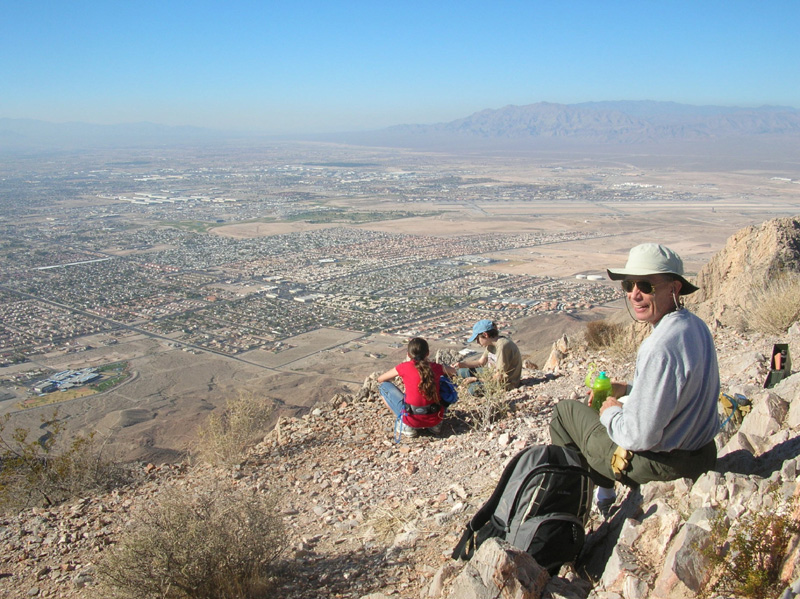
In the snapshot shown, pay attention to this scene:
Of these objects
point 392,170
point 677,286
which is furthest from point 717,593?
point 392,170

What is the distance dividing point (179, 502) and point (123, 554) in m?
0.54

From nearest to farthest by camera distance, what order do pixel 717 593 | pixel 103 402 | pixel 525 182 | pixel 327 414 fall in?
1. pixel 717 593
2. pixel 327 414
3. pixel 103 402
4. pixel 525 182

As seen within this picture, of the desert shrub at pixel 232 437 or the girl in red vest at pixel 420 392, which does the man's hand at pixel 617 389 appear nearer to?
the girl in red vest at pixel 420 392

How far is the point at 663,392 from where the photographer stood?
264 cm

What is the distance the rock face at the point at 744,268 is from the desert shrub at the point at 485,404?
359cm

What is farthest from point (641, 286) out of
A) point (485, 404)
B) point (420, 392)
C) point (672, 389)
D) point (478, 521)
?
point (485, 404)

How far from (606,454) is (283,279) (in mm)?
31785

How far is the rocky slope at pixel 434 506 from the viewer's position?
2479mm

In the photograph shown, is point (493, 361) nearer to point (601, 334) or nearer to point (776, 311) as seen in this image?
point (601, 334)

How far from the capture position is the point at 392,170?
119 m

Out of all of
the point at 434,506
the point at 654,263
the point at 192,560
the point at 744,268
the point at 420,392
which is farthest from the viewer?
the point at 744,268

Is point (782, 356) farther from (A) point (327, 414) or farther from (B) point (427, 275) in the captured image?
(B) point (427, 275)

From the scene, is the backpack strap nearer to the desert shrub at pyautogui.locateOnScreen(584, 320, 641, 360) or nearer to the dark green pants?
the dark green pants

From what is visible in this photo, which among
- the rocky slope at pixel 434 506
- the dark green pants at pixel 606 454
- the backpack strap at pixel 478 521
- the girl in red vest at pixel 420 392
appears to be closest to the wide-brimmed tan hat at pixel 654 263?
the dark green pants at pixel 606 454
